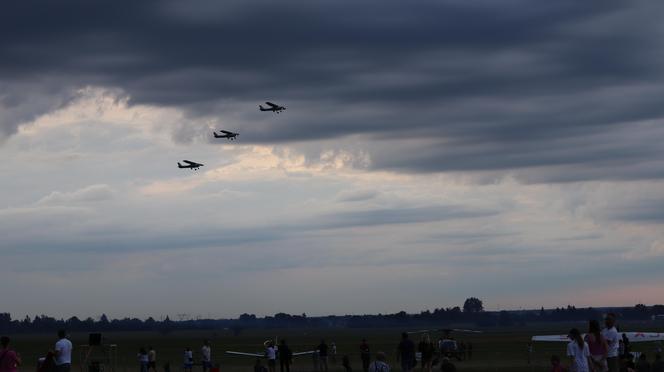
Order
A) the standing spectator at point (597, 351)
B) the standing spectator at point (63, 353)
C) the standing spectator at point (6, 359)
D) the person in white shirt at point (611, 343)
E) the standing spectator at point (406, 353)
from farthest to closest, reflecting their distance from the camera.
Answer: the standing spectator at point (406, 353) < the standing spectator at point (63, 353) < the standing spectator at point (6, 359) < the person in white shirt at point (611, 343) < the standing spectator at point (597, 351)

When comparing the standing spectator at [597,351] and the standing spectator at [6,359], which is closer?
the standing spectator at [597,351]

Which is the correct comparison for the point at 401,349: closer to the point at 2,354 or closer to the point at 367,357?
the point at 367,357

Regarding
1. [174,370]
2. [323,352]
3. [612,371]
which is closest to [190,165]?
[174,370]

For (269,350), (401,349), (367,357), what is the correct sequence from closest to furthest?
(401,349) → (269,350) → (367,357)

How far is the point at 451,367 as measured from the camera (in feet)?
61.7

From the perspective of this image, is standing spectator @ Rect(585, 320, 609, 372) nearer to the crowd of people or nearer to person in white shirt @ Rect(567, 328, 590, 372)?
the crowd of people

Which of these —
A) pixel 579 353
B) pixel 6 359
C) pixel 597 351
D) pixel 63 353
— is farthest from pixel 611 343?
pixel 6 359

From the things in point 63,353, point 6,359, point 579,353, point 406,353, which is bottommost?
point 579,353

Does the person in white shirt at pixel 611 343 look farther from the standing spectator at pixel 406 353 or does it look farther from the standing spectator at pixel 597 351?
the standing spectator at pixel 406 353

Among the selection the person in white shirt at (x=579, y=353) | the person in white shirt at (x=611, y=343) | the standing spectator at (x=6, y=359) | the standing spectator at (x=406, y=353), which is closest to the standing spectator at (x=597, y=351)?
the person in white shirt at (x=579, y=353)

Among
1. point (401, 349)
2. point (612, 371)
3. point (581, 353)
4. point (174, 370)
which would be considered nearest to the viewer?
point (581, 353)

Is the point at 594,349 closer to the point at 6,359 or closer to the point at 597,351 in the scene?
the point at 597,351

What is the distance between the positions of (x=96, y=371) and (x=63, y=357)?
35.2 ft

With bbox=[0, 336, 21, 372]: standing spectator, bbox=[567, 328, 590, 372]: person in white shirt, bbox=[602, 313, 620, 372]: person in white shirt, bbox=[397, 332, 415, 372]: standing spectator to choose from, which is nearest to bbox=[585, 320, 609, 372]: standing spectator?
bbox=[567, 328, 590, 372]: person in white shirt
